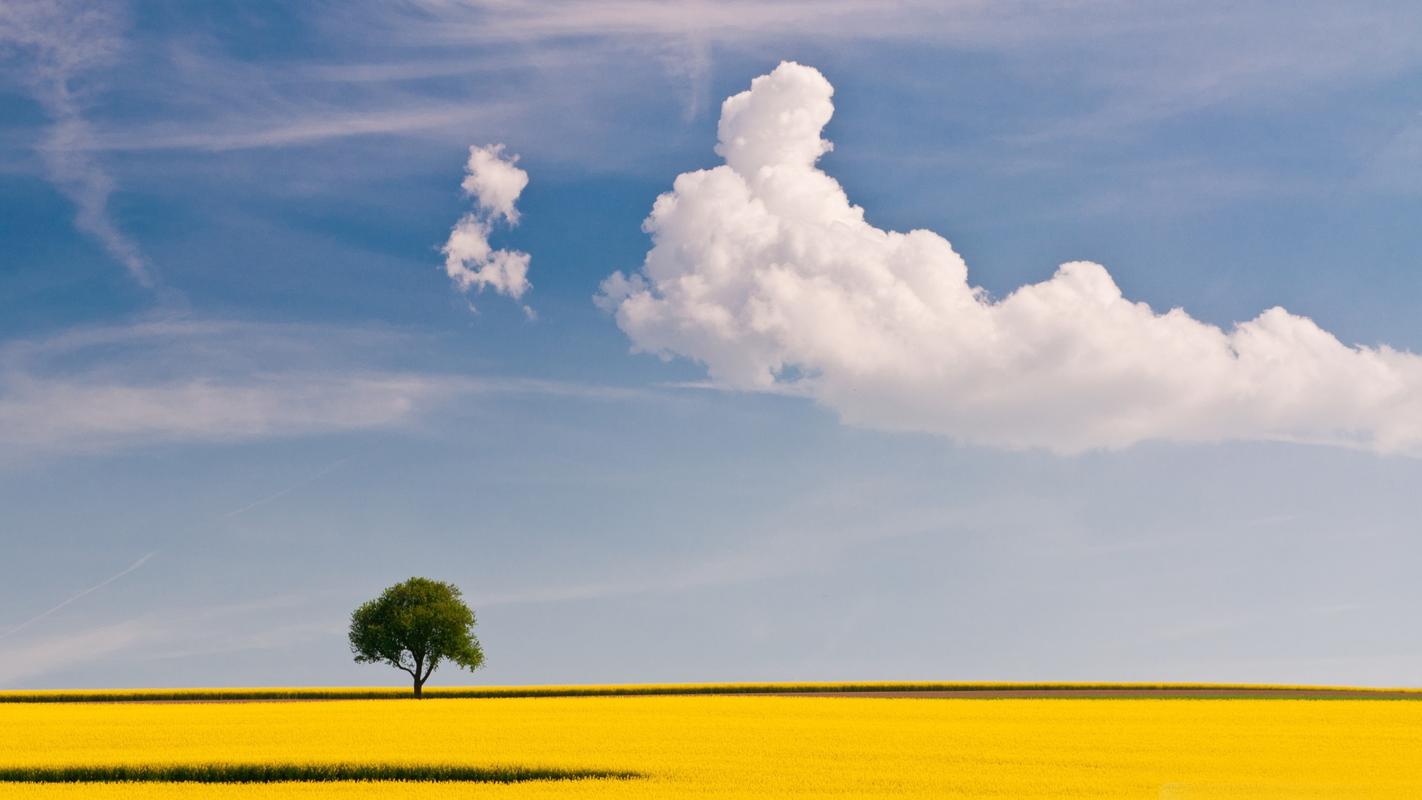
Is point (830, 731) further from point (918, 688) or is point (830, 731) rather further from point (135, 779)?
point (918, 688)

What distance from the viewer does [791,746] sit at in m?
34.7

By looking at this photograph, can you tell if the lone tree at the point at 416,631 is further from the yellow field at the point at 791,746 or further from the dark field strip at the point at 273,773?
the dark field strip at the point at 273,773

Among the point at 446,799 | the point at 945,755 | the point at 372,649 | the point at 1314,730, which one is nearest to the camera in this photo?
the point at 446,799

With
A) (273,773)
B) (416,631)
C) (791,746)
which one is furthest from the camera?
(416,631)

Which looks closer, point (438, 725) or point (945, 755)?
point (945, 755)

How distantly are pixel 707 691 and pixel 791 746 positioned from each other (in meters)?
49.5

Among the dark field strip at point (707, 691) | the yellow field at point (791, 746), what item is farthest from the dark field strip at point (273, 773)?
the dark field strip at point (707, 691)

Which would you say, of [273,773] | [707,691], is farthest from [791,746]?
[707,691]

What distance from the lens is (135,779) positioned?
32.5 metres

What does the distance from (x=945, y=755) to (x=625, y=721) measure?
14368 mm

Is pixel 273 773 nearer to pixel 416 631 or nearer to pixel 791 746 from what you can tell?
pixel 791 746

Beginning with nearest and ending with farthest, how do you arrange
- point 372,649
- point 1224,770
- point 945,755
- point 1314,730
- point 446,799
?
point 446,799 → point 1224,770 → point 945,755 → point 1314,730 → point 372,649

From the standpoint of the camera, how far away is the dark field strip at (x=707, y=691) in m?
78.8

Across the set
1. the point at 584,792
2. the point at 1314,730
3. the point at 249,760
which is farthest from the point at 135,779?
the point at 1314,730
